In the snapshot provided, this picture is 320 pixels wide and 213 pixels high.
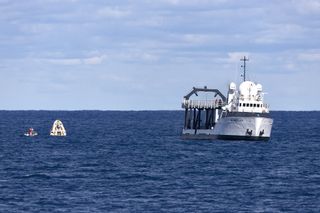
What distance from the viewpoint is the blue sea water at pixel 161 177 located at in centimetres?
6656

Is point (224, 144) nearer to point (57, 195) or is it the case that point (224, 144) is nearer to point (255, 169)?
point (255, 169)

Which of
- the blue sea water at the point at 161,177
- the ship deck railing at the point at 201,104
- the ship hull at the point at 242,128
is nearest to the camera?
the blue sea water at the point at 161,177

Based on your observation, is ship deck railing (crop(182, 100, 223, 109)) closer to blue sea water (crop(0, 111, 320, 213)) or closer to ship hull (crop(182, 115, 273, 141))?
ship hull (crop(182, 115, 273, 141))

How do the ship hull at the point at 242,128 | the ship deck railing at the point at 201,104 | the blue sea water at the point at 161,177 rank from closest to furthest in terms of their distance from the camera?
the blue sea water at the point at 161,177
the ship hull at the point at 242,128
the ship deck railing at the point at 201,104

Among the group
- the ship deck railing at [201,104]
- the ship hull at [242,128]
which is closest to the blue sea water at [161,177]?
the ship hull at [242,128]

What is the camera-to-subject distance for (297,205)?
66.8 m

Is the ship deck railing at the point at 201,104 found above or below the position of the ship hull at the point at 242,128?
above

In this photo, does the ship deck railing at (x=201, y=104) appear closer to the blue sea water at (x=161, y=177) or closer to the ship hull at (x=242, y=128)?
the ship hull at (x=242, y=128)

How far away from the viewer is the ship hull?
126500 millimetres

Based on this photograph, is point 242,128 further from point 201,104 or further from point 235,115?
point 201,104

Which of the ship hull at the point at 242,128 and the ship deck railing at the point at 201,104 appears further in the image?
the ship deck railing at the point at 201,104

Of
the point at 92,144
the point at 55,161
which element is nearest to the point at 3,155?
the point at 55,161

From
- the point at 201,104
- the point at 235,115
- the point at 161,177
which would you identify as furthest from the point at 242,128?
the point at 161,177

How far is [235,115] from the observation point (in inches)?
4963
